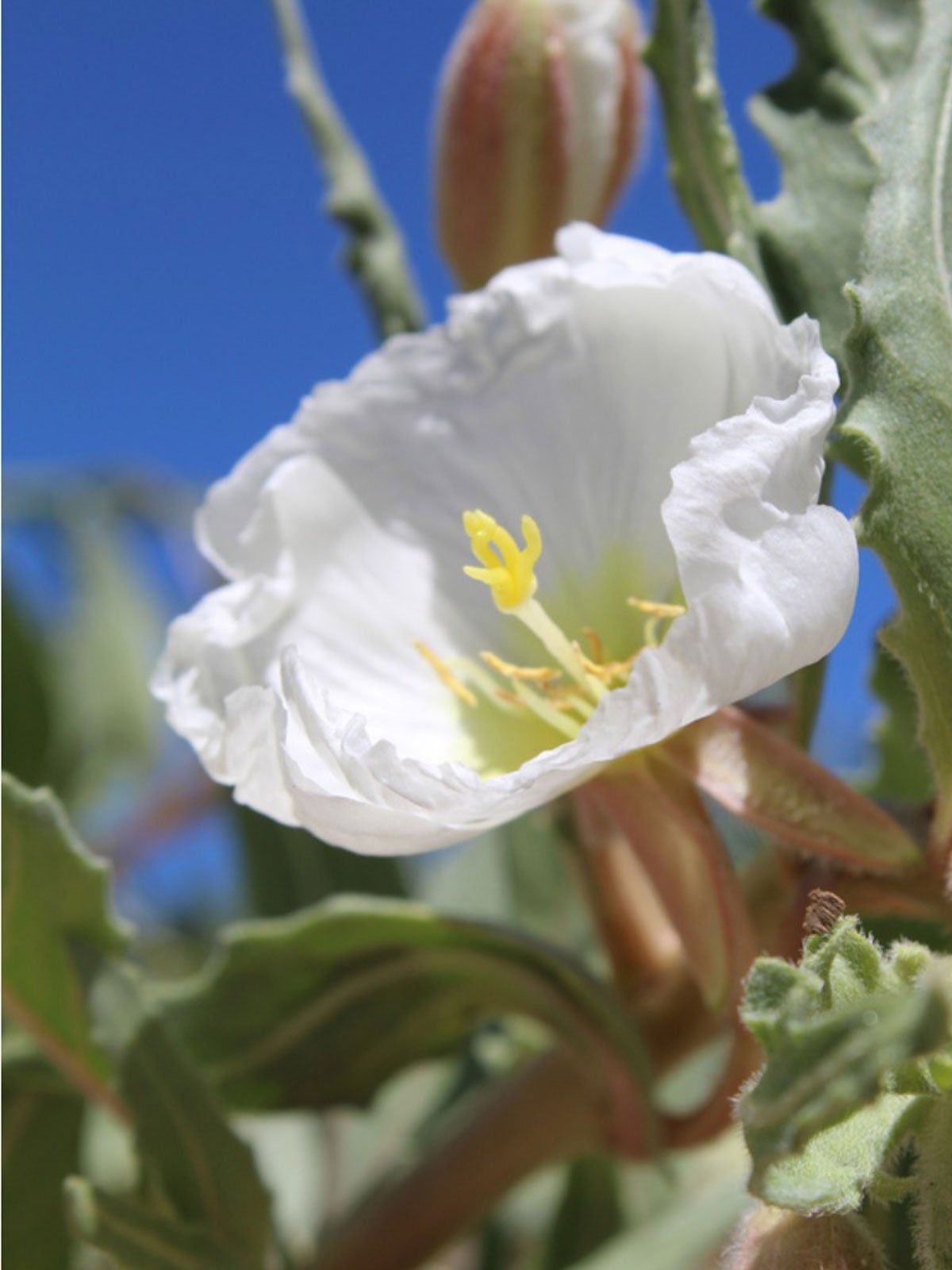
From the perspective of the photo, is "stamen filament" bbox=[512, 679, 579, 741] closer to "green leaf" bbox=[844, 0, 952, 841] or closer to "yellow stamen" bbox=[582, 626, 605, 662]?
"yellow stamen" bbox=[582, 626, 605, 662]

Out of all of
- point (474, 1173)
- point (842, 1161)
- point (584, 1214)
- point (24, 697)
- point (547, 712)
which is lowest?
point (584, 1214)

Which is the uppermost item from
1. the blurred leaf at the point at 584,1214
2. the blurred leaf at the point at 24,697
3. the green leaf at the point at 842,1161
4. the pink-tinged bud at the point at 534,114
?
the pink-tinged bud at the point at 534,114

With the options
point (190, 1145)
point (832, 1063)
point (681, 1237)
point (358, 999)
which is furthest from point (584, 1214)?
point (832, 1063)

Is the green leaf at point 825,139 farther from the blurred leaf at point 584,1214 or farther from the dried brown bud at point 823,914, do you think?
the blurred leaf at point 584,1214

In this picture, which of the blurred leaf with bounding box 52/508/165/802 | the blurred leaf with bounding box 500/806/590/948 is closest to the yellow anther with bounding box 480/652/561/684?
the blurred leaf with bounding box 500/806/590/948

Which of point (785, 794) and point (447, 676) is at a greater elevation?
point (447, 676)

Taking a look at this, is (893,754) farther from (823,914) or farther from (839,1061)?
(839,1061)

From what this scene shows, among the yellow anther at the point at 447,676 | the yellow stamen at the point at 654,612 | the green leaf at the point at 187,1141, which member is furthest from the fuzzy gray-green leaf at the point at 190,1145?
the yellow stamen at the point at 654,612
